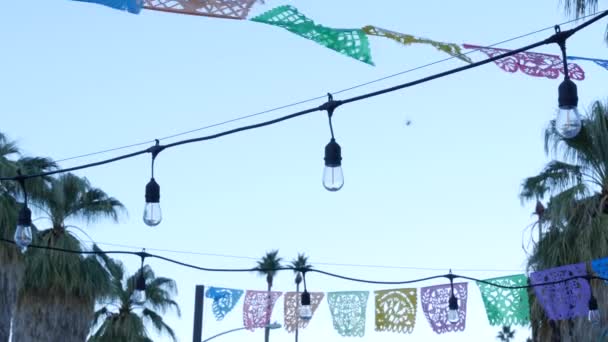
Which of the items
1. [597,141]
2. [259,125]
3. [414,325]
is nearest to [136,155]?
[259,125]

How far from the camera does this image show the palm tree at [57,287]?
2405cm

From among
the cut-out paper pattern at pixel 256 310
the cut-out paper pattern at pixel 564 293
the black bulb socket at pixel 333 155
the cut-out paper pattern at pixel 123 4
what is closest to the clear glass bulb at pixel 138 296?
the cut-out paper pattern at pixel 123 4

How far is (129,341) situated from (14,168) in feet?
49.9

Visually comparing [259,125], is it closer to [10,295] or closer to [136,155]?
[136,155]

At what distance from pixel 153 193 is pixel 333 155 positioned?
7.44 ft

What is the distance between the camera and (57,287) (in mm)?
24219

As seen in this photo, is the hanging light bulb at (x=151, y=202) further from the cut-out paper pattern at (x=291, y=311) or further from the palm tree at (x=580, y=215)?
the cut-out paper pattern at (x=291, y=311)

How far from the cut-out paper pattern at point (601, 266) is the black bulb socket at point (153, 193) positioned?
1062cm

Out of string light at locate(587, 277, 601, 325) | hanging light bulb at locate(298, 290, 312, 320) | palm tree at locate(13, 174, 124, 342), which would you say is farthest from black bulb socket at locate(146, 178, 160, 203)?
palm tree at locate(13, 174, 124, 342)

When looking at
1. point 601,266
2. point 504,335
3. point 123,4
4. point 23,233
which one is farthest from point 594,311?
point 504,335

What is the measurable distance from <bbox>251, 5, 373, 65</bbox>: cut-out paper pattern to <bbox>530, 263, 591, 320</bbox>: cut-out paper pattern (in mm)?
9987

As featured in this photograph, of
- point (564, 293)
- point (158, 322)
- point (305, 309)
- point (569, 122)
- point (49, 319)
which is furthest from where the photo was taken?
point (158, 322)

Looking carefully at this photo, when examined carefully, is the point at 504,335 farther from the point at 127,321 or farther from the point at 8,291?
the point at 8,291

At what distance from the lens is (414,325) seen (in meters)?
23.0
